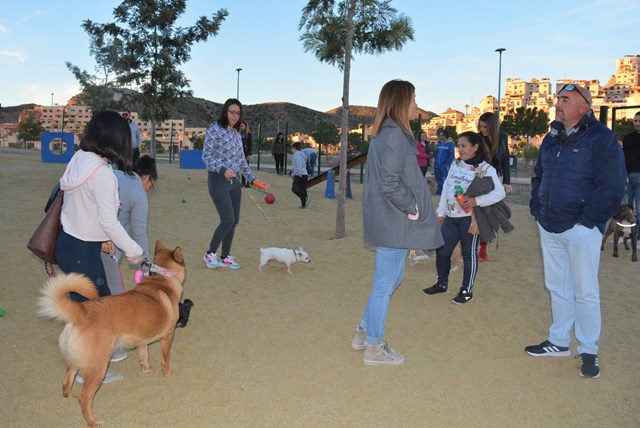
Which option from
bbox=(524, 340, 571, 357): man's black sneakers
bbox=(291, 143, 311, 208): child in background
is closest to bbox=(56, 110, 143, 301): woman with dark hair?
bbox=(524, 340, 571, 357): man's black sneakers

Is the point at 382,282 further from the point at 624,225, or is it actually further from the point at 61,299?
the point at 624,225

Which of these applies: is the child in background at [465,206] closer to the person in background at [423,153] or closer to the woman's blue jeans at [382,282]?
the woman's blue jeans at [382,282]

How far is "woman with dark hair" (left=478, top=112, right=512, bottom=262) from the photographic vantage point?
20.8ft

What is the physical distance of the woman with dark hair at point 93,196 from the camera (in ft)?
10.5

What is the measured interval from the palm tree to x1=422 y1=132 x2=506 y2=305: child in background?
13.7ft

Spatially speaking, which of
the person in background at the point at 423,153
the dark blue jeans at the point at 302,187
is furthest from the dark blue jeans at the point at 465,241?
the dark blue jeans at the point at 302,187

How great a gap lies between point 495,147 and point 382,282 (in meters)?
3.17

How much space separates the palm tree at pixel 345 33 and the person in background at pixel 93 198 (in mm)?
6949

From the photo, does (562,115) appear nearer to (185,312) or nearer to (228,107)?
(185,312)

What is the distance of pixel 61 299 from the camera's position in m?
2.95

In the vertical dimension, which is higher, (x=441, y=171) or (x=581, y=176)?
(x=441, y=171)

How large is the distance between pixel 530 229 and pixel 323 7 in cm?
630

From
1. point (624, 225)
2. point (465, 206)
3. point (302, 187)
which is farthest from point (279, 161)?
point (465, 206)

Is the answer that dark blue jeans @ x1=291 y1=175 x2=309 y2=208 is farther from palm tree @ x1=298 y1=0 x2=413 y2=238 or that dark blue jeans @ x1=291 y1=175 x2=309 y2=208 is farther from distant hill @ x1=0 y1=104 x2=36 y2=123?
distant hill @ x1=0 y1=104 x2=36 y2=123
